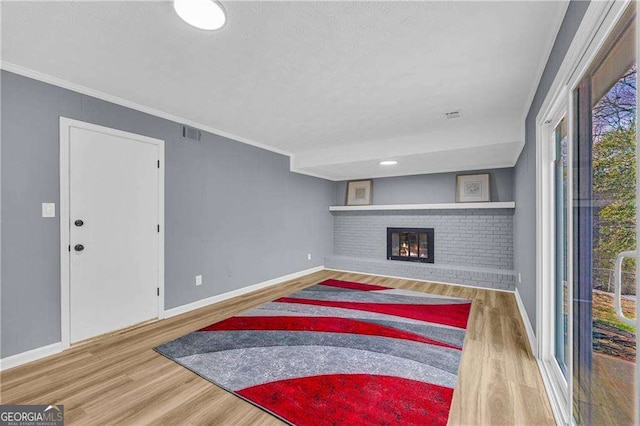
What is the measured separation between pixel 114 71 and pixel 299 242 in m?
3.74

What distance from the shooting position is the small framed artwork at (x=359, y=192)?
234 inches

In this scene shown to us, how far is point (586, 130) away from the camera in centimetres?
139

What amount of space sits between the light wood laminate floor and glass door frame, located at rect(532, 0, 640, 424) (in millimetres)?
110

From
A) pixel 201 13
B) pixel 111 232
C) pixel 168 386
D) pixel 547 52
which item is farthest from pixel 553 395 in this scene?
pixel 111 232

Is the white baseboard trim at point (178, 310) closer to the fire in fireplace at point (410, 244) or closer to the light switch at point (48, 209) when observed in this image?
the light switch at point (48, 209)

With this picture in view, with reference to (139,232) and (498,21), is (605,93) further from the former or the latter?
(139,232)

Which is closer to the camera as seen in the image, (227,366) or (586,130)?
(586,130)

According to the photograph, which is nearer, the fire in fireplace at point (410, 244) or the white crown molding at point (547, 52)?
the white crown molding at point (547, 52)

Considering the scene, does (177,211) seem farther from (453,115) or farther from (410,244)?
(410,244)

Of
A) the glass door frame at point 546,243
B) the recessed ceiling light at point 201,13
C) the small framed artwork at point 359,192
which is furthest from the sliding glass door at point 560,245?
the small framed artwork at point 359,192

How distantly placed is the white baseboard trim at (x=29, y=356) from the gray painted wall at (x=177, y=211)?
0.13 ft

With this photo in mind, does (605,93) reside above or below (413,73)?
below

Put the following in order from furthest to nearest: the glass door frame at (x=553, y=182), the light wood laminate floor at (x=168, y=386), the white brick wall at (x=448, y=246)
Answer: the white brick wall at (x=448, y=246), the light wood laminate floor at (x=168, y=386), the glass door frame at (x=553, y=182)

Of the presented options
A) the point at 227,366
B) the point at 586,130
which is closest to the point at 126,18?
the point at 227,366
